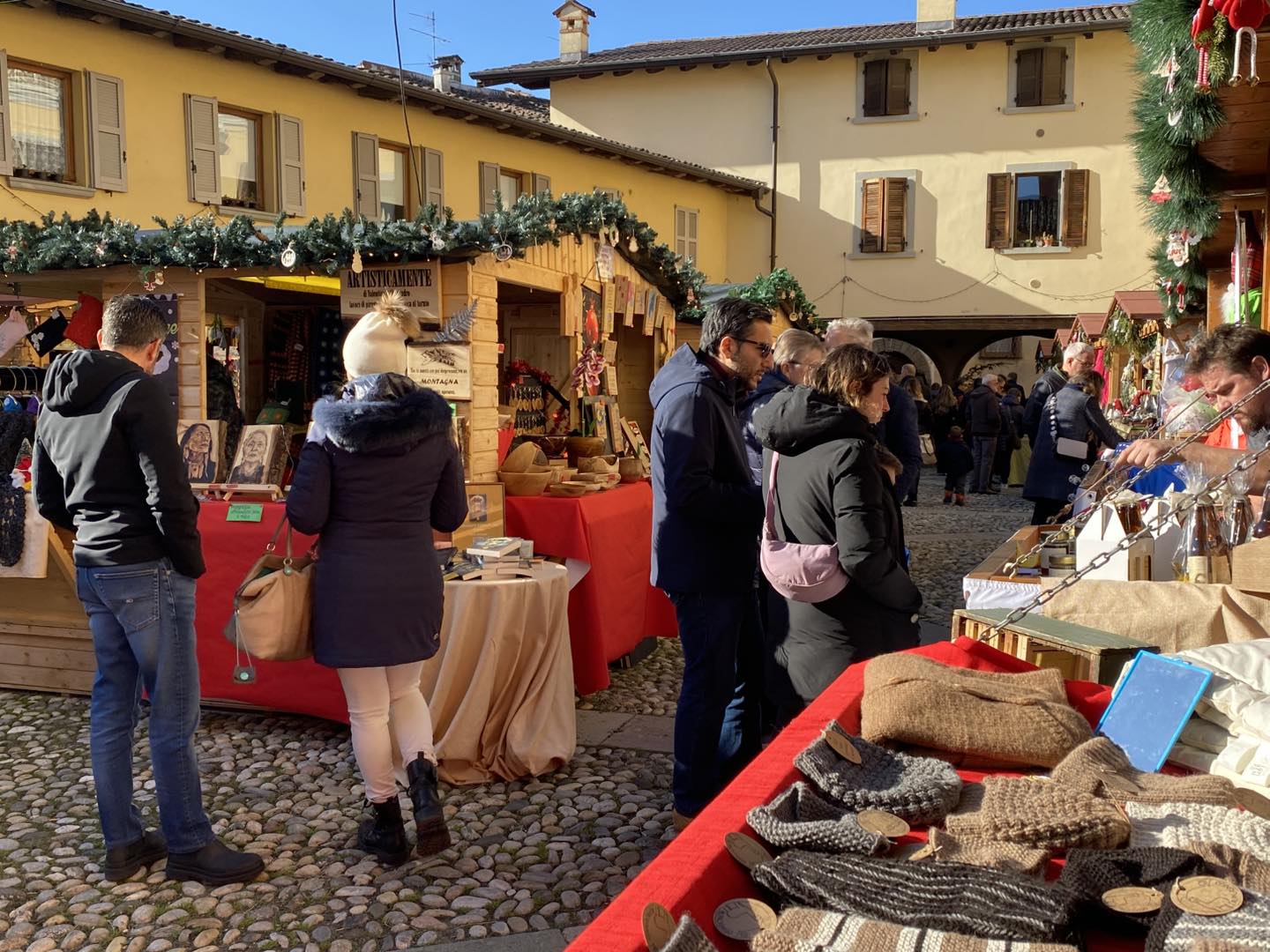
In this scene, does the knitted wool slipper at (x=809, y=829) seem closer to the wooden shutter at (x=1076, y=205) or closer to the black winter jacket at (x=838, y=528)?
the black winter jacket at (x=838, y=528)

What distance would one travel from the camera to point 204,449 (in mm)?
5527

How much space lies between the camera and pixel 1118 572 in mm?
3047

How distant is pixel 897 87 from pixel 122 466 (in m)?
20.1

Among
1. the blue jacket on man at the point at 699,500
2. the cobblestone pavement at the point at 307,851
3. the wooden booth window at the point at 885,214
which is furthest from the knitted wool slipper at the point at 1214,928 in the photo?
the wooden booth window at the point at 885,214

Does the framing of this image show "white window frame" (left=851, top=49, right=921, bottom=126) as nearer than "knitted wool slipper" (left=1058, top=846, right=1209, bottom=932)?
No

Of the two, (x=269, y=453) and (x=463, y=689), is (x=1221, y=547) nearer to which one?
(x=463, y=689)

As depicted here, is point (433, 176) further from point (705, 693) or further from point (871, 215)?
point (705, 693)

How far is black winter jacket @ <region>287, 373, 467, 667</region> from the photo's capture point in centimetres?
321

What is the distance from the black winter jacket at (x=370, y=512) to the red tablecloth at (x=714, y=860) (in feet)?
5.42

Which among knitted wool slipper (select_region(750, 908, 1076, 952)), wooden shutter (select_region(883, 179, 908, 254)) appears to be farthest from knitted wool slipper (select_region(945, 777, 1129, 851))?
wooden shutter (select_region(883, 179, 908, 254))

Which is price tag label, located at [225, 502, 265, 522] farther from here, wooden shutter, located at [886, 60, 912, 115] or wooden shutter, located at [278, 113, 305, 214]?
wooden shutter, located at [886, 60, 912, 115]

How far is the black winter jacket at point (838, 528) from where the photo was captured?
295 centimetres

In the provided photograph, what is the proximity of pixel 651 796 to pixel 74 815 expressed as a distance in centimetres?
197

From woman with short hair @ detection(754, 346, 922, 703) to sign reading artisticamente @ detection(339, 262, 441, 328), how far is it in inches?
97.9
